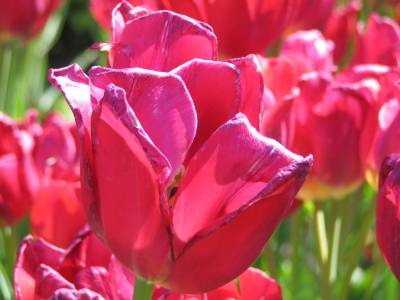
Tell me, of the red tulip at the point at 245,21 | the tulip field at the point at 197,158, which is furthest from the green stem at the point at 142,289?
the red tulip at the point at 245,21

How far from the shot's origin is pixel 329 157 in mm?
439

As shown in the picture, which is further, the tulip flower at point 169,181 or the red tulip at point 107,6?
the red tulip at point 107,6

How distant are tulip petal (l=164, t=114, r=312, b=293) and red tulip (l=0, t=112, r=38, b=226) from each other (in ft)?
0.94

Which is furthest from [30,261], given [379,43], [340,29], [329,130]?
[340,29]

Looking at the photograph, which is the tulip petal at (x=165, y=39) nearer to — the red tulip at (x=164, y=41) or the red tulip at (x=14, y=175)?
the red tulip at (x=164, y=41)

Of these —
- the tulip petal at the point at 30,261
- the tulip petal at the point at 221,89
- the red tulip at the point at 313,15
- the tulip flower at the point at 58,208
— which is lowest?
the tulip flower at the point at 58,208

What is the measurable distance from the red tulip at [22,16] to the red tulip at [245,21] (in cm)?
39

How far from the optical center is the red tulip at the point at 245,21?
435mm

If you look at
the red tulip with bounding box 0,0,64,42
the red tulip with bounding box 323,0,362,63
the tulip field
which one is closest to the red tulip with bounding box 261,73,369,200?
the tulip field

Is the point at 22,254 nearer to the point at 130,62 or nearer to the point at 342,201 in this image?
the point at 130,62

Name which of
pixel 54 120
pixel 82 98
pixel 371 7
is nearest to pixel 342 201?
pixel 54 120

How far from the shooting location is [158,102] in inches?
8.4

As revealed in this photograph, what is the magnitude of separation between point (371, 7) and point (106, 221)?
0.97 metres

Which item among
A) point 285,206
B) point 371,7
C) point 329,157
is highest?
point 285,206
